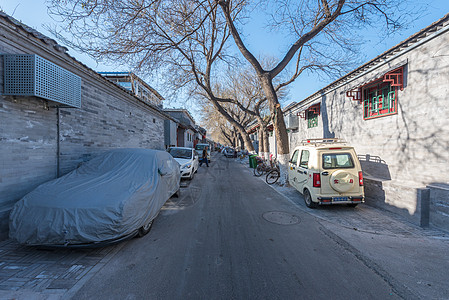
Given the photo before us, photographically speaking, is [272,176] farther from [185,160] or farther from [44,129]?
[44,129]

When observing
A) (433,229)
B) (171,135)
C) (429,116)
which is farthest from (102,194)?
(171,135)

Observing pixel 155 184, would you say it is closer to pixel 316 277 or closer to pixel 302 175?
pixel 316 277

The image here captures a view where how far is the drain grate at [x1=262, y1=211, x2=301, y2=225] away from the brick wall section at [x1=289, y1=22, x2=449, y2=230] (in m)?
2.66

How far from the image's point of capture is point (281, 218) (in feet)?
16.3

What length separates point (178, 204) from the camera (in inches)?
241

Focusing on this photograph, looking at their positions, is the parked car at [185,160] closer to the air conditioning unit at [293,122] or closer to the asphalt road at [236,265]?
the asphalt road at [236,265]

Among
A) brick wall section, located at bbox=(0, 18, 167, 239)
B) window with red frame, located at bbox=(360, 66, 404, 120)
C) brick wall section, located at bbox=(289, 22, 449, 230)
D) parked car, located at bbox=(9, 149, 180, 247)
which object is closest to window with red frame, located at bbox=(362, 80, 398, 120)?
window with red frame, located at bbox=(360, 66, 404, 120)

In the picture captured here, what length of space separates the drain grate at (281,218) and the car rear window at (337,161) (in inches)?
63.3

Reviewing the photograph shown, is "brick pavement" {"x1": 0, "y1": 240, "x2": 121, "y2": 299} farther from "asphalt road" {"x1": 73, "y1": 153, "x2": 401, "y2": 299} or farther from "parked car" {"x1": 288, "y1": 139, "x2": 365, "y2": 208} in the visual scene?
"parked car" {"x1": 288, "y1": 139, "x2": 365, "y2": 208}

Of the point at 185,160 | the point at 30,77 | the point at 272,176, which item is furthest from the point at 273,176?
the point at 30,77

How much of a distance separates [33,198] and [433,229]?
763 centimetres

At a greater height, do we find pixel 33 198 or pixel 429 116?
pixel 429 116

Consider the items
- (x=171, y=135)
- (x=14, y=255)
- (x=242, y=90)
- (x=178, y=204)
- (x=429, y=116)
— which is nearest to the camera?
(x=14, y=255)

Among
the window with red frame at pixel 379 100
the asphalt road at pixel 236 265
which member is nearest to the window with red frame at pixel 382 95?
the window with red frame at pixel 379 100
